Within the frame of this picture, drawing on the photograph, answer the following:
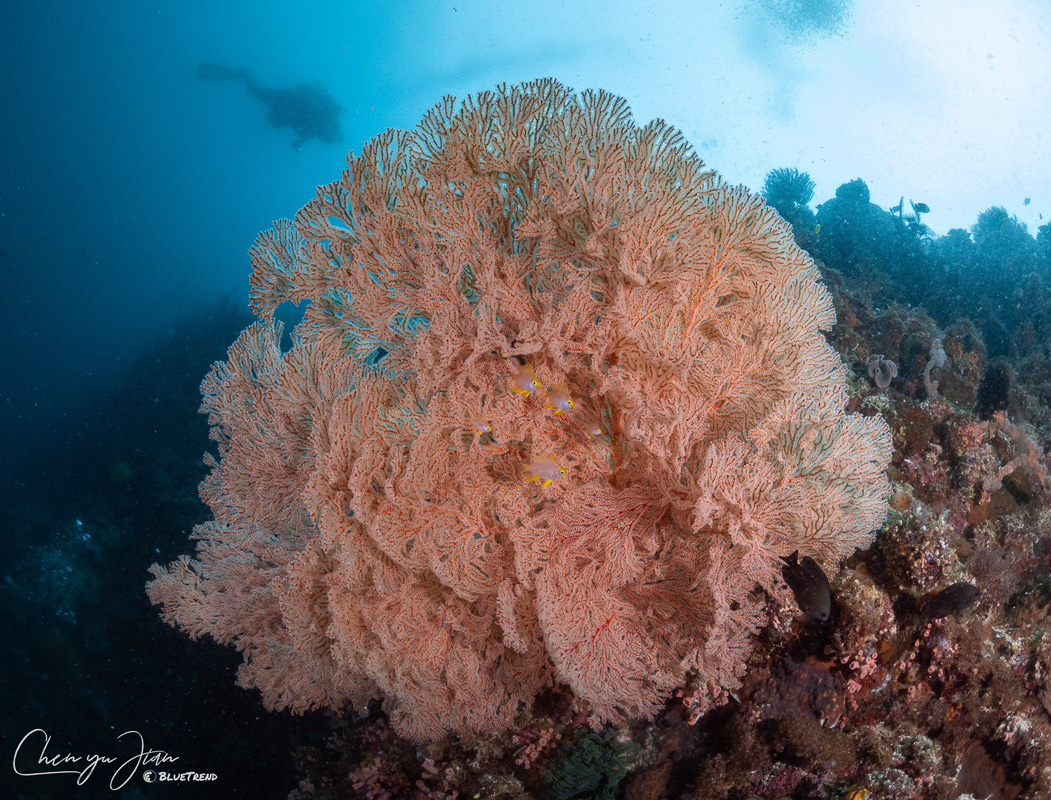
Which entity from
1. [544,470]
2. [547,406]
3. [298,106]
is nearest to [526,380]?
[547,406]

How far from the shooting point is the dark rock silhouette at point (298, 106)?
5331 centimetres

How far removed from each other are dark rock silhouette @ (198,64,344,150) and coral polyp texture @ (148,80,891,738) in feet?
198

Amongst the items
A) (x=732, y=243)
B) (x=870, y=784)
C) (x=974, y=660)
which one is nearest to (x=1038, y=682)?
(x=974, y=660)

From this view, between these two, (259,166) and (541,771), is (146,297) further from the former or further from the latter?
(541,771)

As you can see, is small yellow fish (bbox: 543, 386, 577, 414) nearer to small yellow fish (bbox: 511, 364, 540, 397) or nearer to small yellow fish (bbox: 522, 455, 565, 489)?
small yellow fish (bbox: 511, 364, 540, 397)

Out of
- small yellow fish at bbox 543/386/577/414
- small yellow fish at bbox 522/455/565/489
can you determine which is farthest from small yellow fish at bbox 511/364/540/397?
small yellow fish at bbox 522/455/565/489

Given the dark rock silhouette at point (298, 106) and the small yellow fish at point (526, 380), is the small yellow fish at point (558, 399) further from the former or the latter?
the dark rock silhouette at point (298, 106)

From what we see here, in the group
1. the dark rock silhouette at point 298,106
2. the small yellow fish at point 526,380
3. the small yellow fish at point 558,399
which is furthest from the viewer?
the dark rock silhouette at point 298,106

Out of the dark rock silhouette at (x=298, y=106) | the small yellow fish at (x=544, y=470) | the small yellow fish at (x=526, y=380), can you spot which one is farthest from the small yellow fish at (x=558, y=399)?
the dark rock silhouette at (x=298, y=106)

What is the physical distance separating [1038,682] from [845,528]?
2.89 m

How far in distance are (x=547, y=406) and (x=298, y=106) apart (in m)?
62.5

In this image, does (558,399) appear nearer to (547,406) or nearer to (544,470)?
(547,406)

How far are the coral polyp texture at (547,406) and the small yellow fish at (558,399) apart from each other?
0.02 metres

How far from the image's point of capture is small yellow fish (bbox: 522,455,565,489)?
11.4 ft
